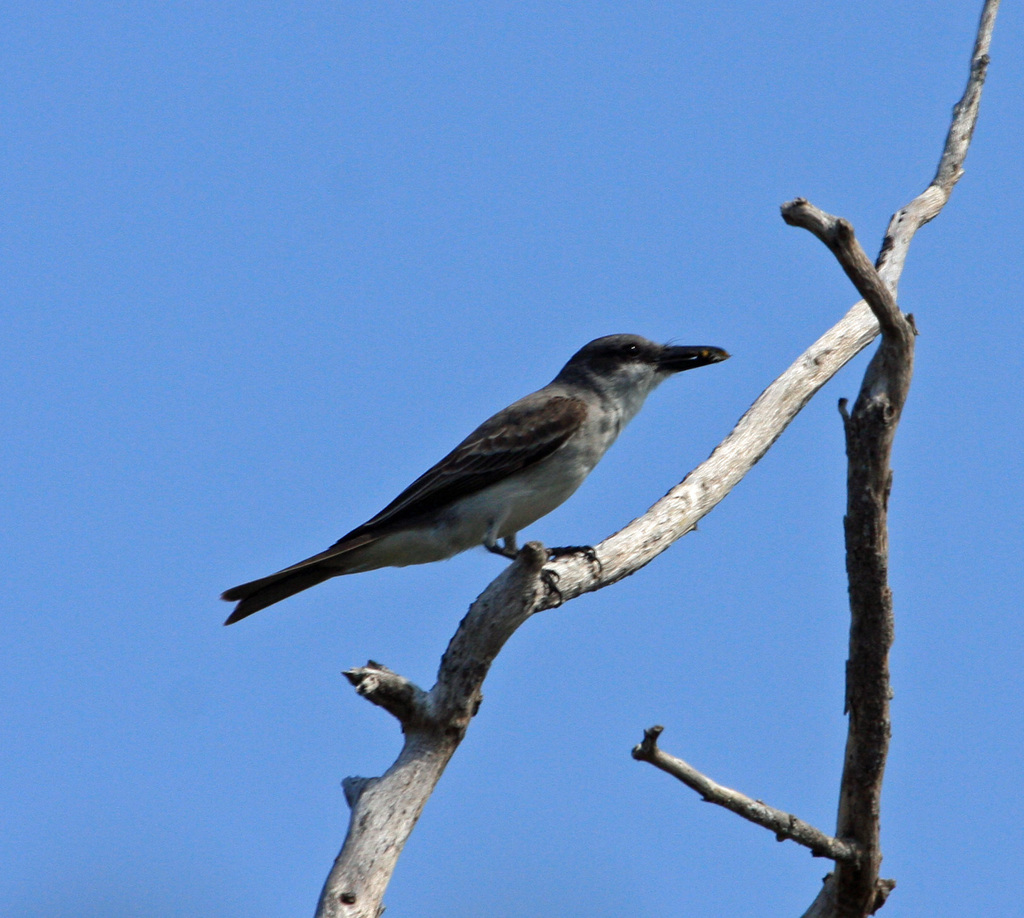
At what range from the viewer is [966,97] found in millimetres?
9203

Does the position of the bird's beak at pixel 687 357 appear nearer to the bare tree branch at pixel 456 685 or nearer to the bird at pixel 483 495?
the bird at pixel 483 495

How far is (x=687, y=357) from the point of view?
962 cm

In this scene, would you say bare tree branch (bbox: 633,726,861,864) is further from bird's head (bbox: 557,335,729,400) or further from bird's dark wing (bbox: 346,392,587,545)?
bird's head (bbox: 557,335,729,400)

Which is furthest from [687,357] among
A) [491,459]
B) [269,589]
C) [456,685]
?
[456,685]

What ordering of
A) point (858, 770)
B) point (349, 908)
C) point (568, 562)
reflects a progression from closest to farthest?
point (349, 908)
point (858, 770)
point (568, 562)

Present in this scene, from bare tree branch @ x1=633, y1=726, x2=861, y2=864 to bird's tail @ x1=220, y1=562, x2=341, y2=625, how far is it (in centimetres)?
361

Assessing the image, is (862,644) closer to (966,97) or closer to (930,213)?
(930,213)

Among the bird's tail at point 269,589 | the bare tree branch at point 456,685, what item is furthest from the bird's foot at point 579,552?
the bird's tail at point 269,589

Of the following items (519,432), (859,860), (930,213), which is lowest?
(859,860)

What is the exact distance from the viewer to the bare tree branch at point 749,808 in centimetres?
530

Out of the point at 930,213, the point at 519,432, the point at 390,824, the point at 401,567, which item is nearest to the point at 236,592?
the point at 401,567

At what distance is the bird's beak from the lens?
9555mm

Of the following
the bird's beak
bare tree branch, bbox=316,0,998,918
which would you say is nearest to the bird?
the bird's beak

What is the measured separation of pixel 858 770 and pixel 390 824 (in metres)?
2.41
